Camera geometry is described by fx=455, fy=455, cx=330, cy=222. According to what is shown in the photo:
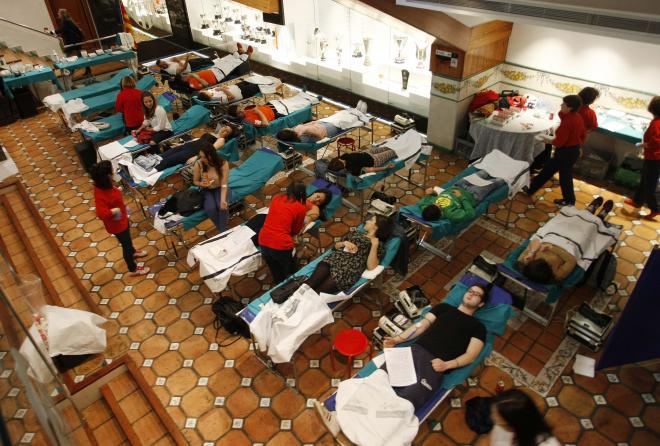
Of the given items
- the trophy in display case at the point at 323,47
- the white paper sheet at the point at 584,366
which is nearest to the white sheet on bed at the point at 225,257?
the white paper sheet at the point at 584,366

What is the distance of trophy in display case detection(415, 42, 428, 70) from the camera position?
8297mm

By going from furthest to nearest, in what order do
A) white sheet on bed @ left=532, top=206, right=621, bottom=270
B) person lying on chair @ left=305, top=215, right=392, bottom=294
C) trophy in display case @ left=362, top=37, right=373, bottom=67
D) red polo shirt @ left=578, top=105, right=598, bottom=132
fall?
trophy in display case @ left=362, top=37, right=373, bottom=67 → red polo shirt @ left=578, top=105, right=598, bottom=132 → white sheet on bed @ left=532, top=206, right=621, bottom=270 → person lying on chair @ left=305, top=215, right=392, bottom=294

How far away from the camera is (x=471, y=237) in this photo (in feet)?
20.1

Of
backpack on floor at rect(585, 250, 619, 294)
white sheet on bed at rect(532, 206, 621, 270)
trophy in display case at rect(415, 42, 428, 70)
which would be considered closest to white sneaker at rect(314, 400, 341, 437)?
white sheet on bed at rect(532, 206, 621, 270)

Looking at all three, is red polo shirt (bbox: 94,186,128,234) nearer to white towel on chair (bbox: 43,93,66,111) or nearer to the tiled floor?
the tiled floor

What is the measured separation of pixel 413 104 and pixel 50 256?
6405mm

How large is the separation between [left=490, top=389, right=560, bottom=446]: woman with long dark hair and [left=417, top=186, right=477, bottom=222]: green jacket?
2.76 m

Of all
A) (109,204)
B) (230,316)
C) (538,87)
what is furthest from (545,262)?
(109,204)

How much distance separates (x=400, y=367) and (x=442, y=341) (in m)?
0.45

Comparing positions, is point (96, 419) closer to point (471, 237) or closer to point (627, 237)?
point (471, 237)

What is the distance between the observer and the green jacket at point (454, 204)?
5363 millimetres

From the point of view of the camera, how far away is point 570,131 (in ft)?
19.9

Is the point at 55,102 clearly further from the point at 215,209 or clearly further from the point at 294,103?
the point at 215,209

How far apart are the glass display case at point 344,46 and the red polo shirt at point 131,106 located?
13.2 feet
